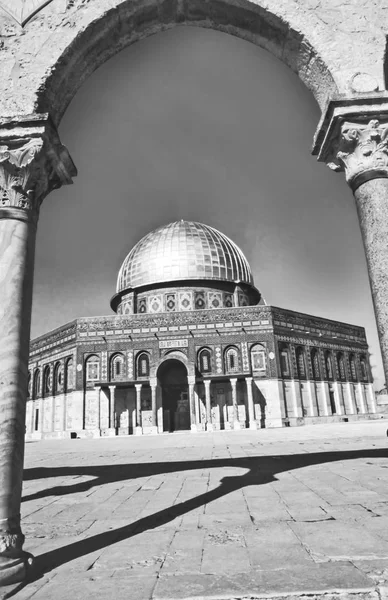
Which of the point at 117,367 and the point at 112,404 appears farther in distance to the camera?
the point at 117,367

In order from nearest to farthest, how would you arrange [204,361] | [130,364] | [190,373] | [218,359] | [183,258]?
1. [190,373]
2. [218,359]
3. [204,361]
4. [130,364]
5. [183,258]

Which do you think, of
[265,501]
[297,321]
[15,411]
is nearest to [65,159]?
[15,411]

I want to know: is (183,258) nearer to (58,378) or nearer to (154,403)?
(154,403)

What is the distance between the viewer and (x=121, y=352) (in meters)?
31.8

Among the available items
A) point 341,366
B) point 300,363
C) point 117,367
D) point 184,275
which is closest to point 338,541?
point 117,367

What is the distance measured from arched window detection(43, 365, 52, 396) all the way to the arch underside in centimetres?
3257

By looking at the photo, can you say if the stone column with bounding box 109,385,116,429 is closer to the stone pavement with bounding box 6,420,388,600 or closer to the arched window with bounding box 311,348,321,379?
the arched window with bounding box 311,348,321,379

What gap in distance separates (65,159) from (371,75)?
3149 millimetres

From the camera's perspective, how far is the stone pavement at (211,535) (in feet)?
8.30

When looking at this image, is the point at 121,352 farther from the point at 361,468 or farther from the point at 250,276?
the point at 361,468

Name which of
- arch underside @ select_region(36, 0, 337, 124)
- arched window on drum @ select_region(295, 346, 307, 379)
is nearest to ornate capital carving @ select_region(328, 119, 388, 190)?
arch underside @ select_region(36, 0, 337, 124)

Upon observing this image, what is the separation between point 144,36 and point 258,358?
27.3 metres

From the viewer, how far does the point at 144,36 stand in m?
5.46

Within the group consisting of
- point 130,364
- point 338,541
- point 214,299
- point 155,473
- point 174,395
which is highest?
point 214,299
